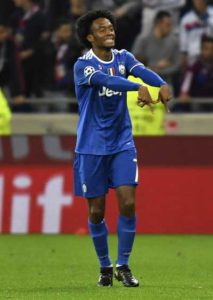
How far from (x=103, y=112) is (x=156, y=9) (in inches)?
368

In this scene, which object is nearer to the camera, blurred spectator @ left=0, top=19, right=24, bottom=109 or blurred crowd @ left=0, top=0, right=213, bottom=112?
blurred crowd @ left=0, top=0, right=213, bottom=112

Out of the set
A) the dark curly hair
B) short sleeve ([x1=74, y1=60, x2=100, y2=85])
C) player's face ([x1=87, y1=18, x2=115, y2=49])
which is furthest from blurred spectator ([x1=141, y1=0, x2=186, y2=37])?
short sleeve ([x1=74, y1=60, x2=100, y2=85])

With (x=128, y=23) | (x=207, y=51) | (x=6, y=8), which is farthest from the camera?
(x=6, y=8)

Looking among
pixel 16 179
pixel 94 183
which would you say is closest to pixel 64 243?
pixel 16 179

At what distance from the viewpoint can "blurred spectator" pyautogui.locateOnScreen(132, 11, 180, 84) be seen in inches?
713

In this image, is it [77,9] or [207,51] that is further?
[77,9]

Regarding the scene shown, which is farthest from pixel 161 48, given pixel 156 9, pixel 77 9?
pixel 77 9

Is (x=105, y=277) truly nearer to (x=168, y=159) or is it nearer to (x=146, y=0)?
(x=168, y=159)

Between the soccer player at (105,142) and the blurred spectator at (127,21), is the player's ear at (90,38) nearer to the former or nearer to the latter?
the soccer player at (105,142)

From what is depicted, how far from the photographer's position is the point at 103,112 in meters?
9.70

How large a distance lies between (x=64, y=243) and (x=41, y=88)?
527 centimetres

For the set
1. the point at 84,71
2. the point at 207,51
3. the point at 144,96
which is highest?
the point at 84,71

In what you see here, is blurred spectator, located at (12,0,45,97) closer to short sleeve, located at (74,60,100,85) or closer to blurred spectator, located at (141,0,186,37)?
blurred spectator, located at (141,0,186,37)

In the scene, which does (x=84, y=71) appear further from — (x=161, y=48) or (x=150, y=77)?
(x=161, y=48)
